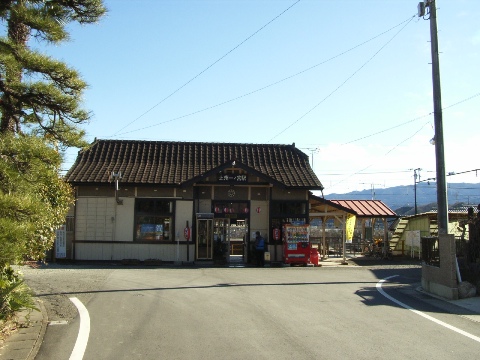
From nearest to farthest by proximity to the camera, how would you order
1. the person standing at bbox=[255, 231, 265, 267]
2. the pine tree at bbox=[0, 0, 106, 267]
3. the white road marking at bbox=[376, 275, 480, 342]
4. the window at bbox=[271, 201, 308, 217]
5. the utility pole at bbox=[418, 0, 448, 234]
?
Answer: the pine tree at bbox=[0, 0, 106, 267], the white road marking at bbox=[376, 275, 480, 342], the utility pole at bbox=[418, 0, 448, 234], the person standing at bbox=[255, 231, 265, 267], the window at bbox=[271, 201, 308, 217]

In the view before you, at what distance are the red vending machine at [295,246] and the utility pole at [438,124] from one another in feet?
31.2

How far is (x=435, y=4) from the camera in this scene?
15.5 m

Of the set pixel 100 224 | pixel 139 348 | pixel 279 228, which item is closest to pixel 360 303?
pixel 139 348

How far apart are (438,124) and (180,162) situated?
14.5 m

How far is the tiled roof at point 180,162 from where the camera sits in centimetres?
2453

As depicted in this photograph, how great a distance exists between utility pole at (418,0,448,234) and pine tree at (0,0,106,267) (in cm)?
1061

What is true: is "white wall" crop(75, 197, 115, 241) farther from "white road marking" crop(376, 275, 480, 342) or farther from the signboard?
"white road marking" crop(376, 275, 480, 342)

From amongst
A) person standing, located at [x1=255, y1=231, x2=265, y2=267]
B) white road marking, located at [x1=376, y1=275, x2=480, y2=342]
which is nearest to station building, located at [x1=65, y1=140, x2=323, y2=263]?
person standing, located at [x1=255, y1=231, x2=265, y2=267]

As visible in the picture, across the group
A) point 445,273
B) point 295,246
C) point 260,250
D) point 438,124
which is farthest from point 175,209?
point 445,273

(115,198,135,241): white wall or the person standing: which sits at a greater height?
(115,198,135,241): white wall

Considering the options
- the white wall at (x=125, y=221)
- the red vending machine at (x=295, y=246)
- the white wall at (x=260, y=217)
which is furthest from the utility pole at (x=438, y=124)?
the white wall at (x=125, y=221)

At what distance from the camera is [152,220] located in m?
24.5

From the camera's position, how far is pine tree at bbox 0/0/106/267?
6.39 m

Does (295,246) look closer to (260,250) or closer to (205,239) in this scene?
(260,250)
